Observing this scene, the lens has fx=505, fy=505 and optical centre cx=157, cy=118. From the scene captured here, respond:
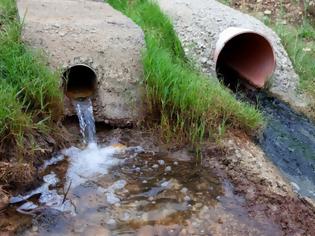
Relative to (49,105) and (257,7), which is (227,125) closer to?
(49,105)

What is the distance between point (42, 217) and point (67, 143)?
3.06ft

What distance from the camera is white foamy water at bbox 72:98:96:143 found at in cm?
429

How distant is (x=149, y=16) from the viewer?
6117 millimetres

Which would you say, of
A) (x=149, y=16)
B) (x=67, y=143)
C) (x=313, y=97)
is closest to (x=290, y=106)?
(x=313, y=97)

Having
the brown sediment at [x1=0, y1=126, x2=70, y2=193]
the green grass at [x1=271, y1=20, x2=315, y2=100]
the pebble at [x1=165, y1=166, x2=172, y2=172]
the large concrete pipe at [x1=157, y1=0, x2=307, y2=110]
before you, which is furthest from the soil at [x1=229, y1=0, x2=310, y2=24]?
the brown sediment at [x1=0, y1=126, x2=70, y2=193]

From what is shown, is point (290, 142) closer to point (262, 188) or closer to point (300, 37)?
point (262, 188)

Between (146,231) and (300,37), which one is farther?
(300,37)

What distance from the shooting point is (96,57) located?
15.3 ft

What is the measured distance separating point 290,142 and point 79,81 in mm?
2132

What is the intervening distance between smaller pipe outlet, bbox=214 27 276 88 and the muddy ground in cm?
164

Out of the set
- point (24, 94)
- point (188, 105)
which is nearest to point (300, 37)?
point (188, 105)

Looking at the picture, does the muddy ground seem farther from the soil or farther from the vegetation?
the soil

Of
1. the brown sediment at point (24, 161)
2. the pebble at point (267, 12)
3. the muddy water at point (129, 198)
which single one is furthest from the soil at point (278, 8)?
the brown sediment at point (24, 161)

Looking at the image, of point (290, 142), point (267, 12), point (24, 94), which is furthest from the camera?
point (267, 12)
